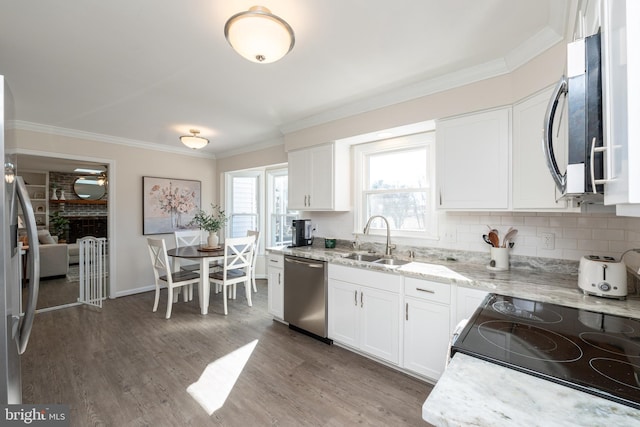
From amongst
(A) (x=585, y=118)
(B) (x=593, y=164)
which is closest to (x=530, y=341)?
(B) (x=593, y=164)

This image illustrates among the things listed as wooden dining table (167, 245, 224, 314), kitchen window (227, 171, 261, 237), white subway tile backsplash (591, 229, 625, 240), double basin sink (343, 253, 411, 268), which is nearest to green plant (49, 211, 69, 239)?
kitchen window (227, 171, 261, 237)

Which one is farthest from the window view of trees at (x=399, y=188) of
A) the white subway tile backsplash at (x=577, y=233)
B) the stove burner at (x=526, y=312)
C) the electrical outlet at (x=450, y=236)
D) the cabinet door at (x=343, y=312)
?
the stove burner at (x=526, y=312)

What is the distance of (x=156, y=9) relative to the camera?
1.62 metres

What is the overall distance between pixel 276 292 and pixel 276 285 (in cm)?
9

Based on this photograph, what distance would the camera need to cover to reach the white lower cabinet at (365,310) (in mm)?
2375

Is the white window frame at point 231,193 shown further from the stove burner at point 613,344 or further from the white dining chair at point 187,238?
the stove burner at point 613,344

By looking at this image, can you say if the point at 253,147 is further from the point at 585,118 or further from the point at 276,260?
the point at 585,118

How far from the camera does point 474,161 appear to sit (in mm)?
2273

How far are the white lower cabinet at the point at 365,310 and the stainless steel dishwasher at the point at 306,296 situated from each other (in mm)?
98

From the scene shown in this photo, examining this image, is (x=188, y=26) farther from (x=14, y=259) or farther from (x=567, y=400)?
(x=567, y=400)

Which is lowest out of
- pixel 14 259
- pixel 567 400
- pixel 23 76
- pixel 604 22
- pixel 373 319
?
pixel 373 319

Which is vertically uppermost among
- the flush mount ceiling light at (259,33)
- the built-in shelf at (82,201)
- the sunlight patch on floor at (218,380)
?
the flush mount ceiling light at (259,33)

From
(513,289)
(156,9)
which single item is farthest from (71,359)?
(513,289)

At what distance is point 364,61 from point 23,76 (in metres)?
2.96
